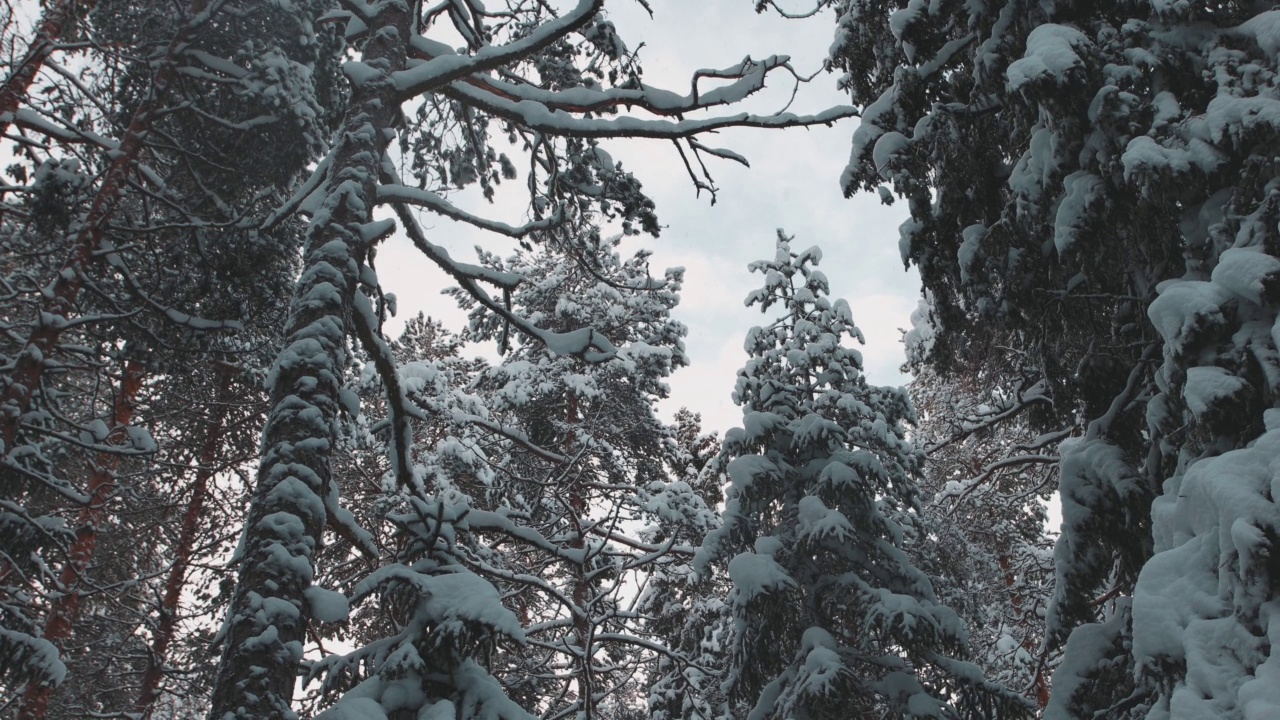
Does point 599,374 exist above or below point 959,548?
above

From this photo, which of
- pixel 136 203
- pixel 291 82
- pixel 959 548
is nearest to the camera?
pixel 291 82

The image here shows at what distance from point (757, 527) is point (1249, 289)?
608 cm

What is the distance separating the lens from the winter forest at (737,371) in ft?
10.6

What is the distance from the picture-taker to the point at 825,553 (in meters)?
8.29

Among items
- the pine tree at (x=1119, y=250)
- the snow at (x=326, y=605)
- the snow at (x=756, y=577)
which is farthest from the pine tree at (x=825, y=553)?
the snow at (x=326, y=605)

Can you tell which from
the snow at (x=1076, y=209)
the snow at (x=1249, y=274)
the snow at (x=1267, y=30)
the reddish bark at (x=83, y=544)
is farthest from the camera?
the reddish bark at (x=83, y=544)

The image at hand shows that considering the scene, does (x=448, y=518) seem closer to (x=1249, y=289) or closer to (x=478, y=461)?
(x=1249, y=289)

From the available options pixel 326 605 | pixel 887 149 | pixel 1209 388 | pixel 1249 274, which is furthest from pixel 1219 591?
pixel 887 149

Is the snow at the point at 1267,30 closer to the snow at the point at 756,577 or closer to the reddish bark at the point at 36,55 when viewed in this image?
the snow at the point at 756,577

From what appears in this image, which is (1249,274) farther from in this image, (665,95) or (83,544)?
(83,544)

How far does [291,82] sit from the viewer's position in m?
7.46

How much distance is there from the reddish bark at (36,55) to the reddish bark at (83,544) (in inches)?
110

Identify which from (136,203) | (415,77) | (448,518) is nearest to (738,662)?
(448,518)

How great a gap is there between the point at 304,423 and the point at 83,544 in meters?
6.69
